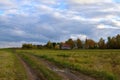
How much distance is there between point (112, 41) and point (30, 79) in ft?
505

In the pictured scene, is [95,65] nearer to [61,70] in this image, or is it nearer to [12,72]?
[61,70]

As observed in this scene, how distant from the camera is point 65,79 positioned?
1936 cm

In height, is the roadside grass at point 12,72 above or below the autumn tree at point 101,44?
below

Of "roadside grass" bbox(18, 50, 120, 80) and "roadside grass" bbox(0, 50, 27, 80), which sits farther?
"roadside grass" bbox(18, 50, 120, 80)

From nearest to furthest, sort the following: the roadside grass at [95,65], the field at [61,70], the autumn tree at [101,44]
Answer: the field at [61,70]
the roadside grass at [95,65]
the autumn tree at [101,44]

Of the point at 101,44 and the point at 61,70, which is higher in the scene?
the point at 101,44

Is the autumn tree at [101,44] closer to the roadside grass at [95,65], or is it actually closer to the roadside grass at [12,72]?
the roadside grass at [95,65]

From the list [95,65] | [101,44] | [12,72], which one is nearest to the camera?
[12,72]

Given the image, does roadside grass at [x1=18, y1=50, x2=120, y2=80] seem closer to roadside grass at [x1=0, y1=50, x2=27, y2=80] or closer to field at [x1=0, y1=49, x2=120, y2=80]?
field at [x1=0, y1=49, x2=120, y2=80]

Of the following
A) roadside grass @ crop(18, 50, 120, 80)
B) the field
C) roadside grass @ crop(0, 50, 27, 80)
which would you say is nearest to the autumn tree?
roadside grass @ crop(18, 50, 120, 80)

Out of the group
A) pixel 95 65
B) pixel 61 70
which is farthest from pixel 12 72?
pixel 95 65

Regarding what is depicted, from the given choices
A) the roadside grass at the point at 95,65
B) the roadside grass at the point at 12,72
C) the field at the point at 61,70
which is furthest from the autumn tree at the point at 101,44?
the roadside grass at the point at 12,72

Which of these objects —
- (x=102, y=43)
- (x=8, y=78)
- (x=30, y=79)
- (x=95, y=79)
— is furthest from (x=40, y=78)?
(x=102, y=43)

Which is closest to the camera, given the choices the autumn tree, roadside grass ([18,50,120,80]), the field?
the field
